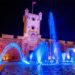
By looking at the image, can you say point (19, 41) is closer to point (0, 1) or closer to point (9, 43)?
point (9, 43)


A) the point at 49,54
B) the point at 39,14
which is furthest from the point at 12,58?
the point at 39,14

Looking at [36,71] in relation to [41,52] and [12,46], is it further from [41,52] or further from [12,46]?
[41,52]

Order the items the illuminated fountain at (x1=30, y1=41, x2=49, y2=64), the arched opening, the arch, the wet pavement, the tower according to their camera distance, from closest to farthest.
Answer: the wet pavement, the arch, the arched opening, the tower, the illuminated fountain at (x1=30, y1=41, x2=49, y2=64)

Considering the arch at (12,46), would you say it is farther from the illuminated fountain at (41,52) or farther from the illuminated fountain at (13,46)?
the illuminated fountain at (41,52)

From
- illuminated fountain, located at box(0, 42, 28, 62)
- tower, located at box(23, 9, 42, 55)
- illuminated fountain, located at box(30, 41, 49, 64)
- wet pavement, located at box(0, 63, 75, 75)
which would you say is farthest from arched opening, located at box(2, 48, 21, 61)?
wet pavement, located at box(0, 63, 75, 75)

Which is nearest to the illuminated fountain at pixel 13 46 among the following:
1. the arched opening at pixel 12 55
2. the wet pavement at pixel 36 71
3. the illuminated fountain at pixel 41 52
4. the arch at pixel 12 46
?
the arch at pixel 12 46

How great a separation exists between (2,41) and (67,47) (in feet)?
44.9

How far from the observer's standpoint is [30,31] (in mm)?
39375

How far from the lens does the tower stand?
38.4 metres

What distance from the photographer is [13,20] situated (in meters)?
41.5

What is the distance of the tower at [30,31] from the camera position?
3844cm

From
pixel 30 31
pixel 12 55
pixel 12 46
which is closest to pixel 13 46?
pixel 12 46

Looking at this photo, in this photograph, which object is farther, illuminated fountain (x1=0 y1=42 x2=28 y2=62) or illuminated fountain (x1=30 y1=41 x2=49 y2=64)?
illuminated fountain (x1=30 y1=41 x2=49 y2=64)

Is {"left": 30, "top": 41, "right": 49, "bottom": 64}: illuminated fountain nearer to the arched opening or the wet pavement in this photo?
the arched opening
